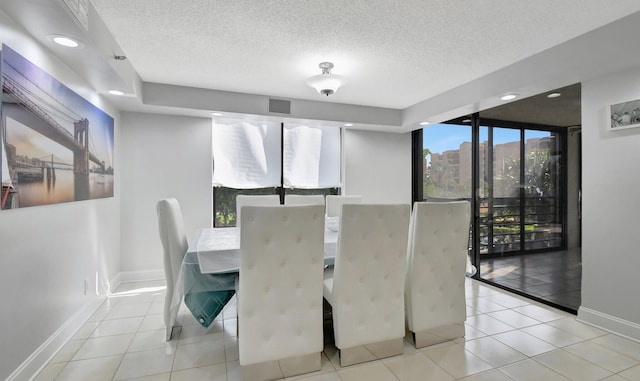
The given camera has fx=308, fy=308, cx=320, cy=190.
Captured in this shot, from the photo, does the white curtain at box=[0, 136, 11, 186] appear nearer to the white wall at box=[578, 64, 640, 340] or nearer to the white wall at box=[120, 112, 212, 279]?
the white wall at box=[120, 112, 212, 279]

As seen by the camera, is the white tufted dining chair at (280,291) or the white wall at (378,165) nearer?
the white tufted dining chair at (280,291)

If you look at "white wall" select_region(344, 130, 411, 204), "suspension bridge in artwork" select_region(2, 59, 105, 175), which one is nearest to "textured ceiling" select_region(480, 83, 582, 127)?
"white wall" select_region(344, 130, 411, 204)

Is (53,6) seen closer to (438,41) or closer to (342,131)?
(438,41)

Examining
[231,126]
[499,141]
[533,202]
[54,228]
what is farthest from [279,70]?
[533,202]

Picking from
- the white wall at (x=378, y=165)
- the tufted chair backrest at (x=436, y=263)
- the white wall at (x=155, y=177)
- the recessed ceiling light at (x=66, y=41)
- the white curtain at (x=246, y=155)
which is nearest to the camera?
the recessed ceiling light at (x=66, y=41)

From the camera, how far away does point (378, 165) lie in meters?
5.15

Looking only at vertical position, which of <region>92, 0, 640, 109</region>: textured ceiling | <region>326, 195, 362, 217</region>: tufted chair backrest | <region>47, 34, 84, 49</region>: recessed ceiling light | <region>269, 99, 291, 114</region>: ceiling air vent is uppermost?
<region>92, 0, 640, 109</region>: textured ceiling

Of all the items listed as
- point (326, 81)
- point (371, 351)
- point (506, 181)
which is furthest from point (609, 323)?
point (326, 81)

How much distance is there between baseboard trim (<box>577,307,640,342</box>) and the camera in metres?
2.38

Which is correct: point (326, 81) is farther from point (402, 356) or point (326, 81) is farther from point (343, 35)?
point (402, 356)

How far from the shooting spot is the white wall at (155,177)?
3.88m

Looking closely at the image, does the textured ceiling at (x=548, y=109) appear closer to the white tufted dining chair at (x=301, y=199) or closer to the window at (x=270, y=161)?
the window at (x=270, y=161)

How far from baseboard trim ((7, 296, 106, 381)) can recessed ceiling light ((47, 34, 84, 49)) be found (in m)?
1.99

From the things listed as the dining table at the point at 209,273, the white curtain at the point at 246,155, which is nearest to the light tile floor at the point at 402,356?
the dining table at the point at 209,273
